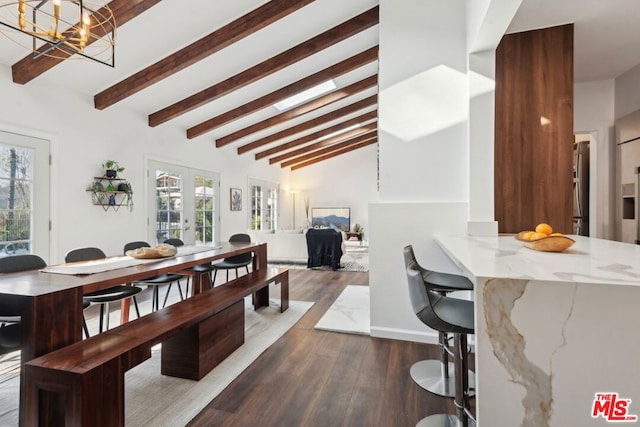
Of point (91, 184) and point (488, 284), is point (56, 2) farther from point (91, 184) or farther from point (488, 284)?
point (91, 184)

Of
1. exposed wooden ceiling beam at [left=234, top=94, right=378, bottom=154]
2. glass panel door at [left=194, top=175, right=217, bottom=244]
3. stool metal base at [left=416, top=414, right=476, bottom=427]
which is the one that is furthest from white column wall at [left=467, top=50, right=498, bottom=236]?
glass panel door at [left=194, top=175, right=217, bottom=244]

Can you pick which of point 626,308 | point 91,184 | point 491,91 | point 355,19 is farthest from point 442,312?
point 91,184

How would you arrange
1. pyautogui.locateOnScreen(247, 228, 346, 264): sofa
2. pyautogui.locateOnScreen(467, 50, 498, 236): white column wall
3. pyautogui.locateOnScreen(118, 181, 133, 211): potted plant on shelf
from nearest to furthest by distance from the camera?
1. pyautogui.locateOnScreen(467, 50, 498, 236): white column wall
2. pyautogui.locateOnScreen(118, 181, 133, 211): potted plant on shelf
3. pyautogui.locateOnScreen(247, 228, 346, 264): sofa

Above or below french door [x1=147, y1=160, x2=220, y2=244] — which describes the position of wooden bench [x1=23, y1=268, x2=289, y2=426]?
below

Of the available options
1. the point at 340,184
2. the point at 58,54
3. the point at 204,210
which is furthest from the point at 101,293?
the point at 340,184

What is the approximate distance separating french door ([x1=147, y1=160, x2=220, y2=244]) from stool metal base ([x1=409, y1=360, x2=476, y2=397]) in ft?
13.8

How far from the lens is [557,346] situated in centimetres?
98

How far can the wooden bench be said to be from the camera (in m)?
1.33

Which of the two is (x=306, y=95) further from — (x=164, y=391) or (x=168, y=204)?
(x=164, y=391)

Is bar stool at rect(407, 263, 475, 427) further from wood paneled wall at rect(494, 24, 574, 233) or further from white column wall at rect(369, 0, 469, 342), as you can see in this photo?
wood paneled wall at rect(494, 24, 574, 233)

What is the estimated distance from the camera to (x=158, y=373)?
2.20m

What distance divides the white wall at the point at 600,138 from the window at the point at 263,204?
6.39m

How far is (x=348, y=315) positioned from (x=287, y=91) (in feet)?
11.5

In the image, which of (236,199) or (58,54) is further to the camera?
(236,199)
